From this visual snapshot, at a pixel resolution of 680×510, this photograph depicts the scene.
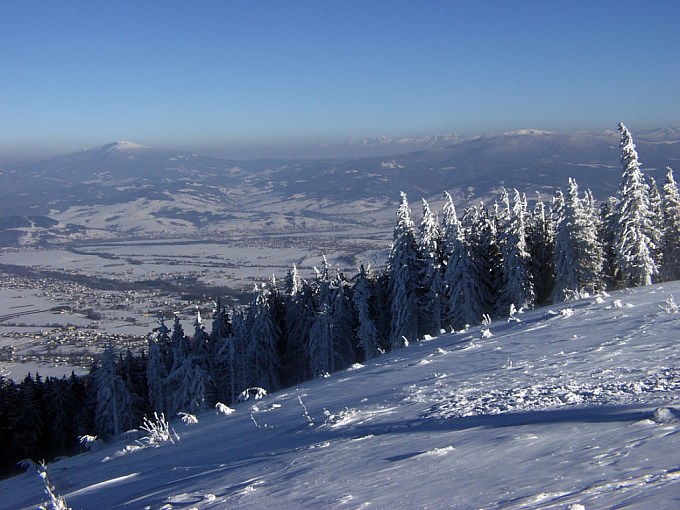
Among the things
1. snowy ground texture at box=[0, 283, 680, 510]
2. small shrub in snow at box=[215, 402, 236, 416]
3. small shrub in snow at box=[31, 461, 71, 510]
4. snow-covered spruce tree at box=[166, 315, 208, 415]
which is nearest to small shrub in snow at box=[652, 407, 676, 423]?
snowy ground texture at box=[0, 283, 680, 510]

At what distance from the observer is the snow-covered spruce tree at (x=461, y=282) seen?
32938 mm

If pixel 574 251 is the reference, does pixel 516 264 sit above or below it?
below

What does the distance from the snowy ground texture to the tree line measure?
2201 centimetres

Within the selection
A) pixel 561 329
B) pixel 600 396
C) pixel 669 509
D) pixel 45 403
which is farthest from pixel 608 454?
pixel 45 403

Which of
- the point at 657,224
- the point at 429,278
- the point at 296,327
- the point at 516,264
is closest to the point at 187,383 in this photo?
the point at 296,327

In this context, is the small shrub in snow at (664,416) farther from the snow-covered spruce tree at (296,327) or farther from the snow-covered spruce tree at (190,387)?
the snow-covered spruce tree at (296,327)

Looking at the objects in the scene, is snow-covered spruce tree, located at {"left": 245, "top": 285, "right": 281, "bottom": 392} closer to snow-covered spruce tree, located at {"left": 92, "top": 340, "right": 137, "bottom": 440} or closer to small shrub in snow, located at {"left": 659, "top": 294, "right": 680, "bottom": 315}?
snow-covered spruce tree, located at {"left": 92, "top": 340, "right": 137, "bottom": 440}

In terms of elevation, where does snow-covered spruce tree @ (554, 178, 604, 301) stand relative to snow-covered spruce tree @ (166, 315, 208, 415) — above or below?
above

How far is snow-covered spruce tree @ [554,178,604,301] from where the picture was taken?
3266 centimetres

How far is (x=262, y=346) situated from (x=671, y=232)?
29.9 m

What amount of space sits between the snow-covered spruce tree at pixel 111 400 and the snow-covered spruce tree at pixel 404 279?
20.3 metres

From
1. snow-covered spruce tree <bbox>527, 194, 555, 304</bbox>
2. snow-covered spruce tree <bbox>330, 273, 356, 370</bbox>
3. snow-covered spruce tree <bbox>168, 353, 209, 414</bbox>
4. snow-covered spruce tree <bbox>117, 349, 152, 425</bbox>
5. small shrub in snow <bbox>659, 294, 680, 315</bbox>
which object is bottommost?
snow-covered spruce tree <bbox>117, 349, 152, 425</bbox>

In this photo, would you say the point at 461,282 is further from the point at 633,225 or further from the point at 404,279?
the point at 633,225

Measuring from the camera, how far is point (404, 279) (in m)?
34.8
